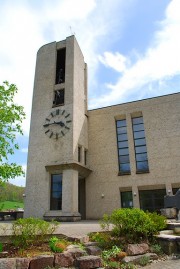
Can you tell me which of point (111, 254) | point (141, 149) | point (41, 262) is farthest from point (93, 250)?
point (141, 149)

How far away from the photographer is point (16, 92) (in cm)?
1193

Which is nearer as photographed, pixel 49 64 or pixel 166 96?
pixel 166 96

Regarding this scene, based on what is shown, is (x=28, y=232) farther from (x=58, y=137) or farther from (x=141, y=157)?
(x=141, y=157)

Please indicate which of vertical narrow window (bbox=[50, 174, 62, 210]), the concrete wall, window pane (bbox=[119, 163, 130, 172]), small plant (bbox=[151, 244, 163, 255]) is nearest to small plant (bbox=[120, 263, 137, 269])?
small plant (bbox=[151, 244, 163, 255])

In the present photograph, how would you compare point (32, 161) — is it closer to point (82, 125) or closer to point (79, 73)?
point (82, 125)

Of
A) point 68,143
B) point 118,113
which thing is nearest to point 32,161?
point 68,143

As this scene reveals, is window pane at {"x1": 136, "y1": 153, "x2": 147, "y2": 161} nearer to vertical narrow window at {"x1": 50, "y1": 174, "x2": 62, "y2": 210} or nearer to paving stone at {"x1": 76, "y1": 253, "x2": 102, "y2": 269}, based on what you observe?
vertical narrow window at {"x1": 50, "y1": 174, "x2": 62, "y2": 210}

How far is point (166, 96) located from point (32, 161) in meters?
14.7

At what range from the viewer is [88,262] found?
5.62m

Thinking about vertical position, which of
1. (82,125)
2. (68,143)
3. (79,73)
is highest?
(79,73)

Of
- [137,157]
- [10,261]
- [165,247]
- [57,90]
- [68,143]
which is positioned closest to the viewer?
[10,261]

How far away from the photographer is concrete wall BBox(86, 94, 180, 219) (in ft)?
67.4

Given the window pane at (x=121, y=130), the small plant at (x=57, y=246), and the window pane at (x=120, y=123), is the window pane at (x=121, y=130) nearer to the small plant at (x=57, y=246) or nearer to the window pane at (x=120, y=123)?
the window pane at (x=120, y=123)

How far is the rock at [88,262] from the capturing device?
18.3 ft
